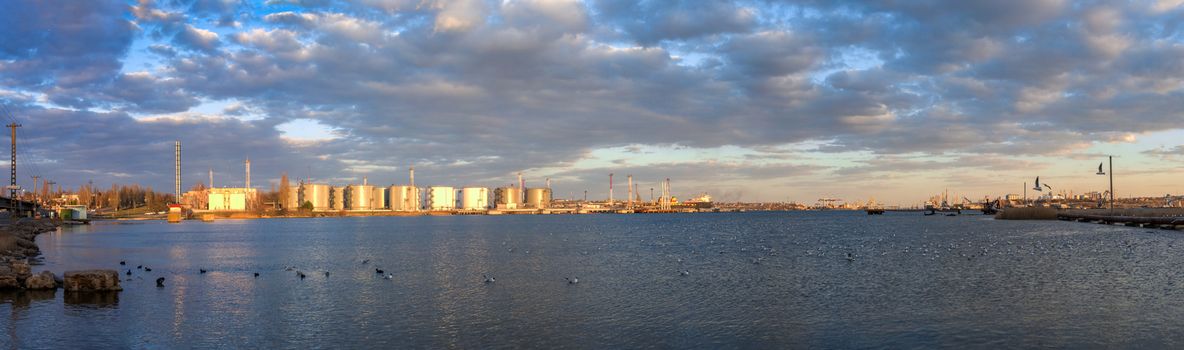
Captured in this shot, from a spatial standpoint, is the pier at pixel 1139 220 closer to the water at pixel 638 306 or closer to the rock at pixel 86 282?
the water at pixel 638 306

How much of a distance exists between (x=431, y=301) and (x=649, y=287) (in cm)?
958

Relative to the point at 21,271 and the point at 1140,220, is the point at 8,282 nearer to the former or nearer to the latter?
the point at 21,271

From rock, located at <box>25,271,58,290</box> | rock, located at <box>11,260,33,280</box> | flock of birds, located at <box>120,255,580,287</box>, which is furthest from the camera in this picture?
flock of birds, located at <box>120,255,580,287</box>

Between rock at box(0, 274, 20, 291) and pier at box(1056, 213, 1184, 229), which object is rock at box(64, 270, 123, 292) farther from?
pier at box(1056, 213, 1184, 229)

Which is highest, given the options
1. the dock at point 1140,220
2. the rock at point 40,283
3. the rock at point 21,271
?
the rock at point 21,271

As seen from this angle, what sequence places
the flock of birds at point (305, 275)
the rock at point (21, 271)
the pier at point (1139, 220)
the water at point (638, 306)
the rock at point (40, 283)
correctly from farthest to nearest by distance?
the pier at point (1139, 220)
the flock of birds at point (305, 275)
the rock at point (21, 271)
the rock at point (40, 283)
the water at point (638, 306)

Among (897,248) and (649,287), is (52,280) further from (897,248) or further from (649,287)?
(897,248)

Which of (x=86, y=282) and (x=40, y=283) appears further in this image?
(x=40, y=283)

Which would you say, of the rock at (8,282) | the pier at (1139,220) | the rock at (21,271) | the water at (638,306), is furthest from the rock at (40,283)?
the pier at (1139,220)

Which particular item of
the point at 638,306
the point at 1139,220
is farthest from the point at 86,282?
the point at 1139,220

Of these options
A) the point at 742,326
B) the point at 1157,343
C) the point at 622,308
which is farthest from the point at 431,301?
the point at 1157,343

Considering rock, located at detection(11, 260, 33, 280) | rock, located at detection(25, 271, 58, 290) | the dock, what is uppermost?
rock, located at detection(11, 260, 33, 280)

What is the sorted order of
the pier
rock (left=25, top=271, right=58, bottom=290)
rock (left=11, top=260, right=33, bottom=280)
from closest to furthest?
rock (left=25, top=271, right=58, bottom=290), rock (left=11, top=260, right=33, bottom=280), the pier

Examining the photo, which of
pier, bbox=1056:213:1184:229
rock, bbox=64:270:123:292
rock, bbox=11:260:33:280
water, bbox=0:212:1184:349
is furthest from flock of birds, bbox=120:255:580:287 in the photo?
pier, bbox=1056:213:1184:229
